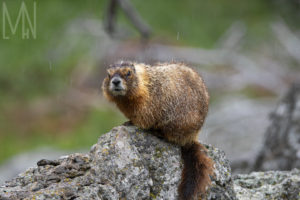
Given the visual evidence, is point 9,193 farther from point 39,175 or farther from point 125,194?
point 125,194

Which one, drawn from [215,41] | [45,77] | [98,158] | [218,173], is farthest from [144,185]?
[215,41]

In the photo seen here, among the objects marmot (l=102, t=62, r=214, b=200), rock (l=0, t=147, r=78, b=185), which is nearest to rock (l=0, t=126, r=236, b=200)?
marmot (l=102, t=62, r=214, b=200)

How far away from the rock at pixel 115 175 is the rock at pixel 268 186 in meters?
0.64

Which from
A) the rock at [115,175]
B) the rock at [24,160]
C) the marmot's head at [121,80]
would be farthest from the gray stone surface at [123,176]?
the rock at [24,160]

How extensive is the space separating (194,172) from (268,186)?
4.49 ft

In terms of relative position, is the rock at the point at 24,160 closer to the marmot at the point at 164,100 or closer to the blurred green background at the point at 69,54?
the blurred green background at the point at 69,54

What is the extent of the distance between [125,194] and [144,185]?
11.4 inches

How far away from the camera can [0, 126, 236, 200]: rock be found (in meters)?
4.96

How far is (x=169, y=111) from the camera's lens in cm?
657

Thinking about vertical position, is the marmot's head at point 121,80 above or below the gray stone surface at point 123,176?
above

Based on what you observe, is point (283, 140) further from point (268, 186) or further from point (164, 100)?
point (164, 100)

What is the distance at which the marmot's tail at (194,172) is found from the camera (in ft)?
18.3

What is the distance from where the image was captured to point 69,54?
68.9 ft

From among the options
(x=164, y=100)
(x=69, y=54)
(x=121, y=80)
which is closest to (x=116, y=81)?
(x=121, y=80)
